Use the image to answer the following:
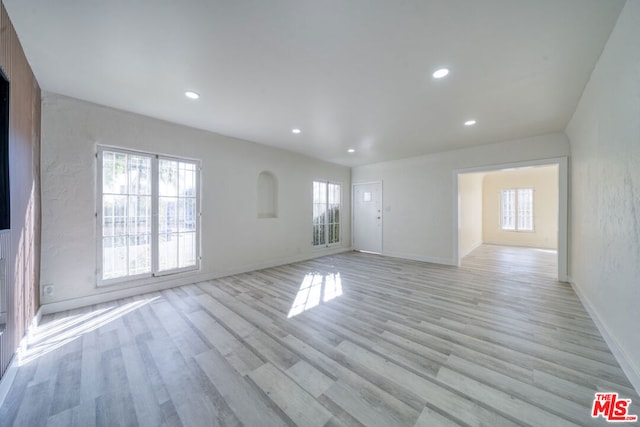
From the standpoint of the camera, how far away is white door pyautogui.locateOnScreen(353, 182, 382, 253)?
260 inches

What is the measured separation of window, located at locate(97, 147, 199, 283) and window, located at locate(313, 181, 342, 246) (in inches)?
119

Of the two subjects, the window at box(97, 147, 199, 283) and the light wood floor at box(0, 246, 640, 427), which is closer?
the light wood floor at box(0, 246, 640, 427)

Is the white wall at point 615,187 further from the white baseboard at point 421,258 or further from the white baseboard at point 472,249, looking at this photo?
the white baseboard at point 472,249

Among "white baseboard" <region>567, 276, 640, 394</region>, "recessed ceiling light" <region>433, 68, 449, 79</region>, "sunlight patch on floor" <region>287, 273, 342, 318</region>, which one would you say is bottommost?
"sunlight patch on floor" <region>287, 273, 342, 318</region>

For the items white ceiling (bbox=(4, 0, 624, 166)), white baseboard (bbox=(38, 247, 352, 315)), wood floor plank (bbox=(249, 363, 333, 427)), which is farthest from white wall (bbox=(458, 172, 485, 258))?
wood floor plank (bbox=(249, 363, 333, 427))

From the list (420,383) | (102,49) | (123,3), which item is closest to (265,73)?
(123,3)

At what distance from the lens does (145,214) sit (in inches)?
138

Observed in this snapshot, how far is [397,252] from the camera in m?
6.20

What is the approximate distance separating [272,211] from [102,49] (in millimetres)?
3763

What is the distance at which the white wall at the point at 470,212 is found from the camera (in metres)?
6.08

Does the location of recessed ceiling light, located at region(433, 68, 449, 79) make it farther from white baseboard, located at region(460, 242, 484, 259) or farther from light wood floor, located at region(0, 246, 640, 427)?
white baseboard, located at region(460, 242, 484, 259)

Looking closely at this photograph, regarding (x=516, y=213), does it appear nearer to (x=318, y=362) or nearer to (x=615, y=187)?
(x=615, y=187)

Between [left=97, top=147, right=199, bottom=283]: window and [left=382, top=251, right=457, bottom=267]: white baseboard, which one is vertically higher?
[left=97, top=147, right=199, bottom=283]: window

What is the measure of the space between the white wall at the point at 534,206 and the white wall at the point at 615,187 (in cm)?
561
